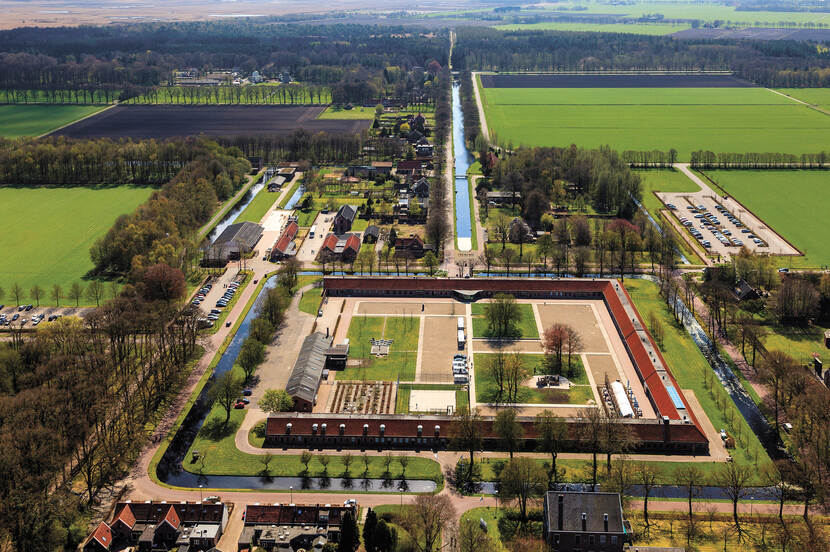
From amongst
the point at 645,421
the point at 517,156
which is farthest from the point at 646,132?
the point at 645,421

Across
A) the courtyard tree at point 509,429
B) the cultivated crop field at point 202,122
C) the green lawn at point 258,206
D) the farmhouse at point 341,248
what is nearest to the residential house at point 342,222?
the farmhouse at point 341,248

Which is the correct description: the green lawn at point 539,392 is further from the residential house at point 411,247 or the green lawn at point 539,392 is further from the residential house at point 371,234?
the residential house at point 371,234

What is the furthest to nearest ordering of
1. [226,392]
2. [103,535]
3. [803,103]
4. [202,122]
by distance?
[803,103], [202,122], [226,392], [103,535]

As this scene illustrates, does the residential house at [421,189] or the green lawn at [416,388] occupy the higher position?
the residential house at [421,189]

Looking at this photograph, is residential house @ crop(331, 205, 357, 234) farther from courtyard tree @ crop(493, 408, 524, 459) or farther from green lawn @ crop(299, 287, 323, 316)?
courtyard tree @ crop(493, 408, 524, 459)

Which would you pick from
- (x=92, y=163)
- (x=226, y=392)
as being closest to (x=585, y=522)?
(x=226, y=392)

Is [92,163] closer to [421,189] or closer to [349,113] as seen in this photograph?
[421,189]
